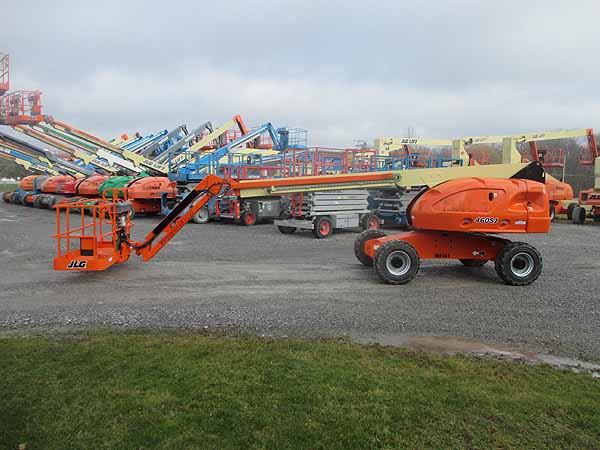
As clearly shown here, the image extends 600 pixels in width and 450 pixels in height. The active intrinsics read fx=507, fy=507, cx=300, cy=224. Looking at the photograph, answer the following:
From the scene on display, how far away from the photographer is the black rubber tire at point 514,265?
980 cm

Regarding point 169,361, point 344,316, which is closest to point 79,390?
point 169,361

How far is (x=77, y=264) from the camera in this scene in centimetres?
957

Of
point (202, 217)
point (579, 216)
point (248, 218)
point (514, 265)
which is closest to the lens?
point (514, 265)

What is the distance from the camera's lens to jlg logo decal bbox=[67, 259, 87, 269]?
955 cm

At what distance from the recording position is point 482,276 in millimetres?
10781

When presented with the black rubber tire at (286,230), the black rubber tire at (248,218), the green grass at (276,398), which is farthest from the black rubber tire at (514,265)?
the black rubber tire at (248,218)

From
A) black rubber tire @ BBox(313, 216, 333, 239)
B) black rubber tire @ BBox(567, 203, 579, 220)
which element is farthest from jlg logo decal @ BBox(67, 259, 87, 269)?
black rubber tire @ BBox(567, 203, 579, 220)

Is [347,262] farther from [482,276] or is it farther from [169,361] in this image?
[169,361]

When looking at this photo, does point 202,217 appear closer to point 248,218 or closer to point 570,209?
point 248,218

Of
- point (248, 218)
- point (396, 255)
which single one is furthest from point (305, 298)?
point (248, 218)

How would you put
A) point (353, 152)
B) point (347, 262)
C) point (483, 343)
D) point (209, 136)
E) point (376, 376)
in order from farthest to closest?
point (209, 136) → point (353, 152) → point (347, 262) → point (483, 343) → point (376, 376)

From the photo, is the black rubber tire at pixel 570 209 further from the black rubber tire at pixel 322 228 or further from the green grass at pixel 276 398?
the green grass at pixel 276 398

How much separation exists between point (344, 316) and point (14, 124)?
2896 centimetres

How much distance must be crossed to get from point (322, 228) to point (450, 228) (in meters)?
7.52
